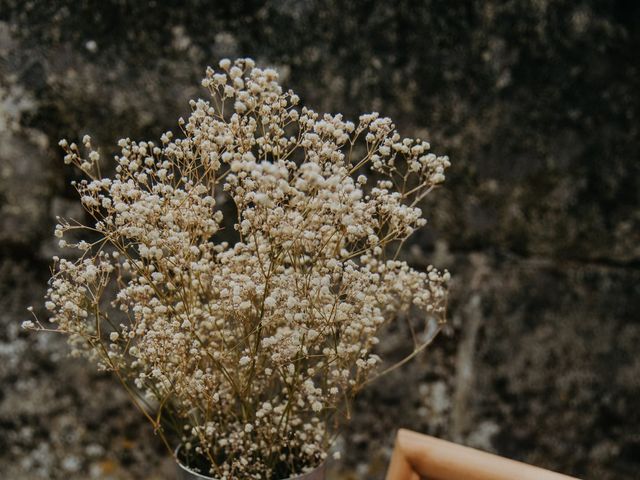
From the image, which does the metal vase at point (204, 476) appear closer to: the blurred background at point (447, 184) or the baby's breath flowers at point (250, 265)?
the baby's breath flowers at point (250, 265)

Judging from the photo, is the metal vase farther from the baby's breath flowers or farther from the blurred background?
the blurred background

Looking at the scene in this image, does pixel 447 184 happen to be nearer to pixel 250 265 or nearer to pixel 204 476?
pixel 250 265

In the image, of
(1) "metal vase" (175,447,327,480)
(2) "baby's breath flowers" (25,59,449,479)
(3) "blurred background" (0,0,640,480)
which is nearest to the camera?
(2) "baby's breath flowers" (25,59,449,479)

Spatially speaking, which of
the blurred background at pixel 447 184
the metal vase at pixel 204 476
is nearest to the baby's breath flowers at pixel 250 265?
the metal vase at pixel 204 476

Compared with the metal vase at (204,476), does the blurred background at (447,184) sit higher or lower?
higher

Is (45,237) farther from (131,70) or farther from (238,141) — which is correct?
(238,141)

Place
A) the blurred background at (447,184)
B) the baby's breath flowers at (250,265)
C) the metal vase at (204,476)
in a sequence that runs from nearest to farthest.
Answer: the baby's breath flowers at (250,265) → the metal vase at (204,476) → the blurred background at (447,184)

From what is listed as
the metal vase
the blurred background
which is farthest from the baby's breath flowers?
the blurred background

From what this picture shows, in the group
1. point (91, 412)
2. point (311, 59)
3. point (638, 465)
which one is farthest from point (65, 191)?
point (638, 465)
